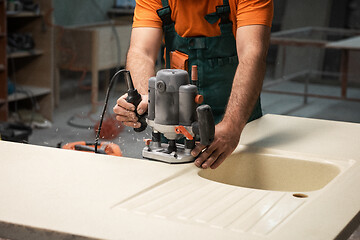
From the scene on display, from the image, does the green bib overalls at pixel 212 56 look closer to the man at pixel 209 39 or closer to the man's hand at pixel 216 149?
the man at pixel 209 39

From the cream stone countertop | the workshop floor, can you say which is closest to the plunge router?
the cream stone countertop

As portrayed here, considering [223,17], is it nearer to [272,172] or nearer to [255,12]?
[255,12]

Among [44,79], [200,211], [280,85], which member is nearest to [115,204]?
[200,211]

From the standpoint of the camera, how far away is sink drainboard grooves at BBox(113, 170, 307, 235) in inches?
46.6

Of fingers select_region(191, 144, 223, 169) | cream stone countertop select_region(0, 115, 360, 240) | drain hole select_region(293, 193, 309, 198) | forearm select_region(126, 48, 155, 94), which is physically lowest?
drain hole select_region(293, 193, 309, 198)

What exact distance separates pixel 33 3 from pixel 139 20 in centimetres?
300

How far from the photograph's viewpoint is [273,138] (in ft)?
6.31

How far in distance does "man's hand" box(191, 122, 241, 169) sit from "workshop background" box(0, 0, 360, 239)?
1.95m

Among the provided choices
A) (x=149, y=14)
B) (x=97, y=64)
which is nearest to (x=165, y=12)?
(x=149, y=14)

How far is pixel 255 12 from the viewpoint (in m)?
→ 1.90

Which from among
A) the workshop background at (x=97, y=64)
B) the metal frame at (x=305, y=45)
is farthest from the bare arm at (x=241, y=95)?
the metal frame at (x=305, y=45)

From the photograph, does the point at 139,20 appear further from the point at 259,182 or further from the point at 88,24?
the point at 88,24

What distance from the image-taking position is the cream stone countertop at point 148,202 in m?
1.14

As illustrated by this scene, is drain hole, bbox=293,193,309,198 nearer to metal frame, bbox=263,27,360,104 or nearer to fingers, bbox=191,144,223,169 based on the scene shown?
fingers, bbox=191,144,223,169
